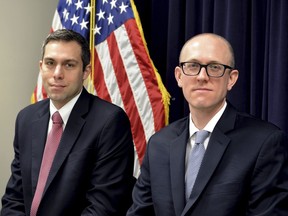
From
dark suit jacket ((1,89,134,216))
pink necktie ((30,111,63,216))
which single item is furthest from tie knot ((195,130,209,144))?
pink necktie ((30,111,63,216))

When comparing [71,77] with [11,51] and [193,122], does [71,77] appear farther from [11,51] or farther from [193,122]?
[11,51]

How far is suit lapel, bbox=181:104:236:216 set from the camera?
161cm

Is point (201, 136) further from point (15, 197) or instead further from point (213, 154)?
point (15, 197)

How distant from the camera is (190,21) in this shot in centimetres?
276

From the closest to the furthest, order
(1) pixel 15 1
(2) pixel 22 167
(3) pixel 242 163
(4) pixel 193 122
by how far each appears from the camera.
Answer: (3) pixel 242 163 < (4) pixel 193 122 < (2) pixel 22 167 < (1) pixel 15 1

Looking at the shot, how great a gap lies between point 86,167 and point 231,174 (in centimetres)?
74

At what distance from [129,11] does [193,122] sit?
1235mm

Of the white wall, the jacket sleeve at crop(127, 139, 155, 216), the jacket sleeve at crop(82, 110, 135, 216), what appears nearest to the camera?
the jacket sleeve at crop(127, 139, 155, 216)

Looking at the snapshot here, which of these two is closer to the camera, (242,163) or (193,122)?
(242,163)

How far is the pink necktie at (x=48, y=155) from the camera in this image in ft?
6.84

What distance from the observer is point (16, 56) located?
10.9 feet

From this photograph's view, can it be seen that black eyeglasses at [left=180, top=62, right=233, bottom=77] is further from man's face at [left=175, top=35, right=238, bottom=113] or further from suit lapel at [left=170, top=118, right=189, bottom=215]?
suit lapel at [left=170, top=118, right=189, bottom=215]

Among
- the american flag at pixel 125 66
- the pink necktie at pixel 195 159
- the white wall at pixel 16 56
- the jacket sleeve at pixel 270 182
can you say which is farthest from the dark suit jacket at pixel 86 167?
the white wall at pixel 16 56

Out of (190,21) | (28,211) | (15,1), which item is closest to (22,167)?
(28,211)
